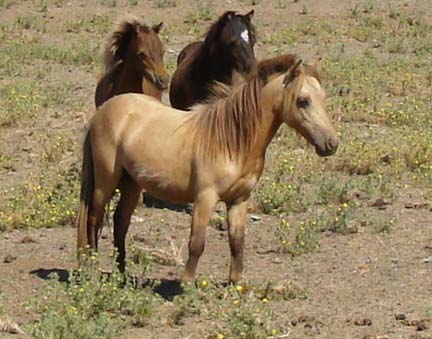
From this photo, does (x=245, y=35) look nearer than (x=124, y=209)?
No

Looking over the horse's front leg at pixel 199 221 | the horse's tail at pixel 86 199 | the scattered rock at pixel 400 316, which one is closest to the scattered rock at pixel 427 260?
the scattered rock at pixel 400 316

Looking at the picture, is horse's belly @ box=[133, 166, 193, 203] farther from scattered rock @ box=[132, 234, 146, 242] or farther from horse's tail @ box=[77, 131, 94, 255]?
scattered rock @ box=[132, 234, 146, 242]

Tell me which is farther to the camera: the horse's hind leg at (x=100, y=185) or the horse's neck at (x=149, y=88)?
the horse's neck at (x=149, y=88)

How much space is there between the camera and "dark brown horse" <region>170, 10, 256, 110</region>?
10906mm

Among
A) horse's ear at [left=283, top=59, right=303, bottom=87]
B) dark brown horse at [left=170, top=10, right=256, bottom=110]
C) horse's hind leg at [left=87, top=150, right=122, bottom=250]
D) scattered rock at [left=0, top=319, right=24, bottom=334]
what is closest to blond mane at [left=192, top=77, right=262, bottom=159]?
horse's ear at [left=283, top=59, right=303, bottom=87]

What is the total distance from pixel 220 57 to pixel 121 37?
107cm

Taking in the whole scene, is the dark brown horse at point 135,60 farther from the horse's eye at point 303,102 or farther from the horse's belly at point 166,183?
the horse's eye at point 303,102

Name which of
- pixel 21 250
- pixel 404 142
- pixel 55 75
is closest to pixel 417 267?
pixel 21 250

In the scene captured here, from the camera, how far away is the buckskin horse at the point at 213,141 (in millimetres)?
→ 7312

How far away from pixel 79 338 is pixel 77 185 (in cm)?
452

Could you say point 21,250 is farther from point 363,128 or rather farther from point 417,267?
point 363,128

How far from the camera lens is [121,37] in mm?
10469

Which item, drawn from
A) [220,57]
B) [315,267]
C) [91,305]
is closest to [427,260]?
[315,267]

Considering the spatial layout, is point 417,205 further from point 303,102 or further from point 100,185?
point 100,185
